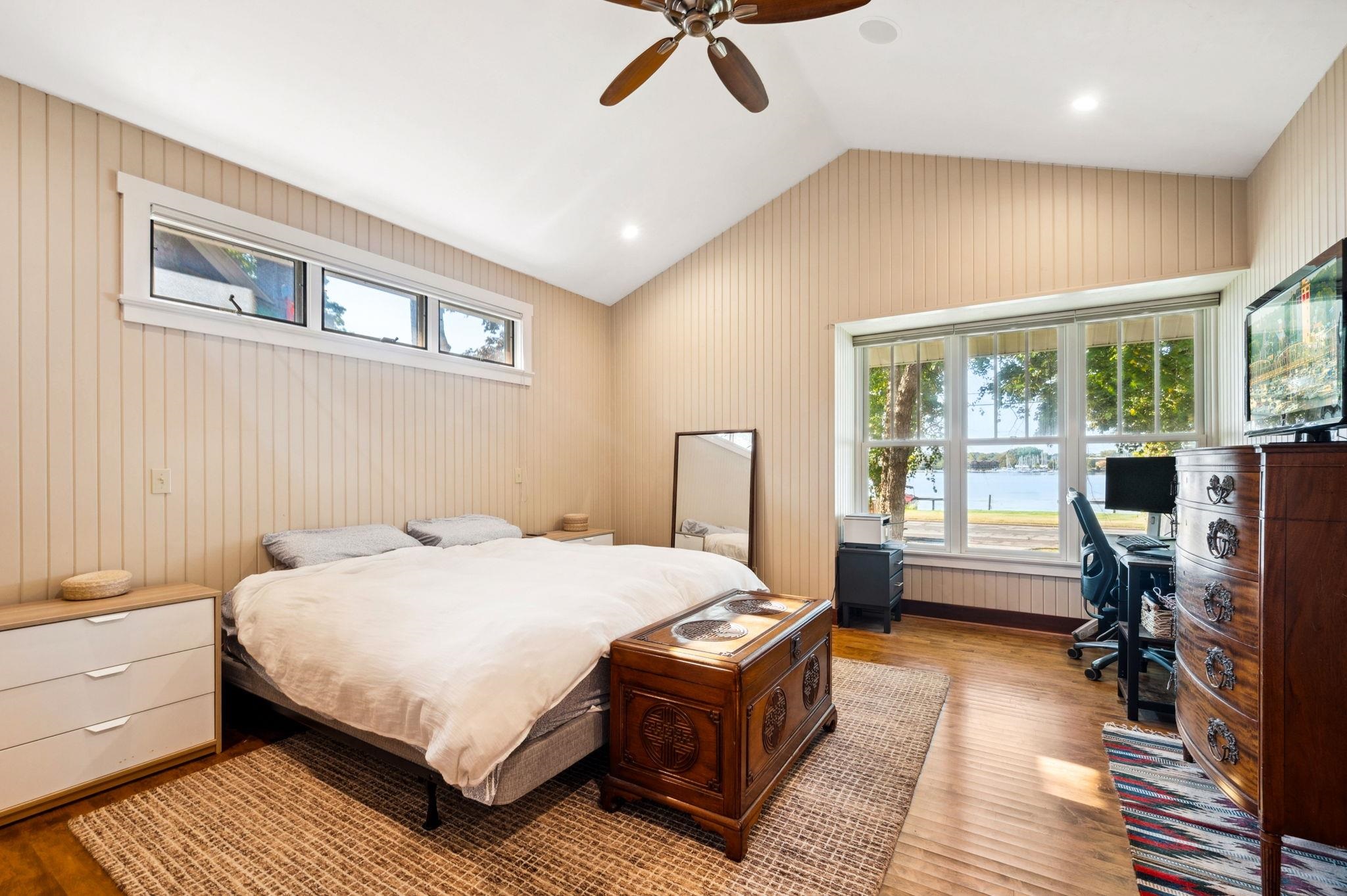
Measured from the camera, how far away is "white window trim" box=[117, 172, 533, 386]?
2.73 meters

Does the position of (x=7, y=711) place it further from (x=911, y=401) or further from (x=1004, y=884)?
(x=911, y=401)

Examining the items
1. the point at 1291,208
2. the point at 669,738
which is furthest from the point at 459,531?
the point at 1291,208

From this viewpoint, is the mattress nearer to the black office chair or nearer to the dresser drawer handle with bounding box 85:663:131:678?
the dresser drawer handle with bounding box 85:663:131:678

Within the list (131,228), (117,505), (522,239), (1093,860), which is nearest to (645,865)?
(1093,860)

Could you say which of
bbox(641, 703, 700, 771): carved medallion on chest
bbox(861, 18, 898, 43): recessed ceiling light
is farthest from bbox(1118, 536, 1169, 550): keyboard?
bbox(861, 18, 898, 43): recessed ceiling light

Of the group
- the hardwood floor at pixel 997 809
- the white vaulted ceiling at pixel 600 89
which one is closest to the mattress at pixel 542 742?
the hardwood floor at pixel 997 809

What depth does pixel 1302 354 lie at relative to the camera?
6.57 feet

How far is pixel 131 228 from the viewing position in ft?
8.93

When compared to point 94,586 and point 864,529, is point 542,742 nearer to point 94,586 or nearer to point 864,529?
point 94,586

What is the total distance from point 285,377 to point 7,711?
179 cm

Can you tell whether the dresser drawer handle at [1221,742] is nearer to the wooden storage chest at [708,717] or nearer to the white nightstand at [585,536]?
the wooden storage chest at [708,717]

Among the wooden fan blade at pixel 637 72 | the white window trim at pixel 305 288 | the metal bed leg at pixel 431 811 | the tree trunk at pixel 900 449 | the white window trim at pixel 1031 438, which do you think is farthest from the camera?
the tree trunk at pixel 900 449

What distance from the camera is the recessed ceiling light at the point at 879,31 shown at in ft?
9.36

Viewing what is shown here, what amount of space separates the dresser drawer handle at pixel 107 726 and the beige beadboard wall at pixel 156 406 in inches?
26.3
